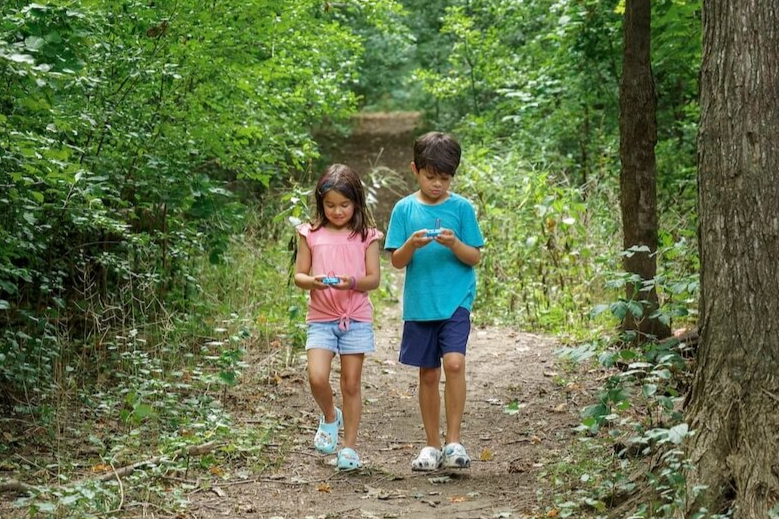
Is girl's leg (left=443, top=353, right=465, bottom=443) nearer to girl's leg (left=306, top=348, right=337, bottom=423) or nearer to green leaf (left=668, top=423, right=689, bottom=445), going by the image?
girl's leg (left=306, top=348, right=337, bottom=423)

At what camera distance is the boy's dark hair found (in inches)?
214

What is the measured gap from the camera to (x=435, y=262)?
5.56 m

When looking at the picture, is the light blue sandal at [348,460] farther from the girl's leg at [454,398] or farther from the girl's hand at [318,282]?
the girl's hand at [318,282]

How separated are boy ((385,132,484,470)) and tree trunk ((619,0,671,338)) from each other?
230 centimetres

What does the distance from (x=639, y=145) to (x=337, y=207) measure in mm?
3054

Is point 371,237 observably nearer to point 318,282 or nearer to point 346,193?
point 346,193

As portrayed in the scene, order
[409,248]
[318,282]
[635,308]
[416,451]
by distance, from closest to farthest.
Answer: [635,308]
[409,248]
[318,282]
[416,451]

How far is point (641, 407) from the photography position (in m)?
6.50

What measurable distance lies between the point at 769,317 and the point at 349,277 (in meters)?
2.38

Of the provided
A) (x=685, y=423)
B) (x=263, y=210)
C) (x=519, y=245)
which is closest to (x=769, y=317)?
(x=685, y=423)

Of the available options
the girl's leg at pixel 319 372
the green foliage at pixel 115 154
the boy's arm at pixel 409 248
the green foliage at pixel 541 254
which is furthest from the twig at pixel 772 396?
the green foliage at pixel 541 254

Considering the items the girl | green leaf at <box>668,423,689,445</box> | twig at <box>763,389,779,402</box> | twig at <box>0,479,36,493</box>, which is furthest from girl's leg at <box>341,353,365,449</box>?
twig at <box>763,389,779,402</box>

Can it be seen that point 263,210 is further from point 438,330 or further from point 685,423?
point 685,423

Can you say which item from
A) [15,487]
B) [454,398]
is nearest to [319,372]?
[454,398]
